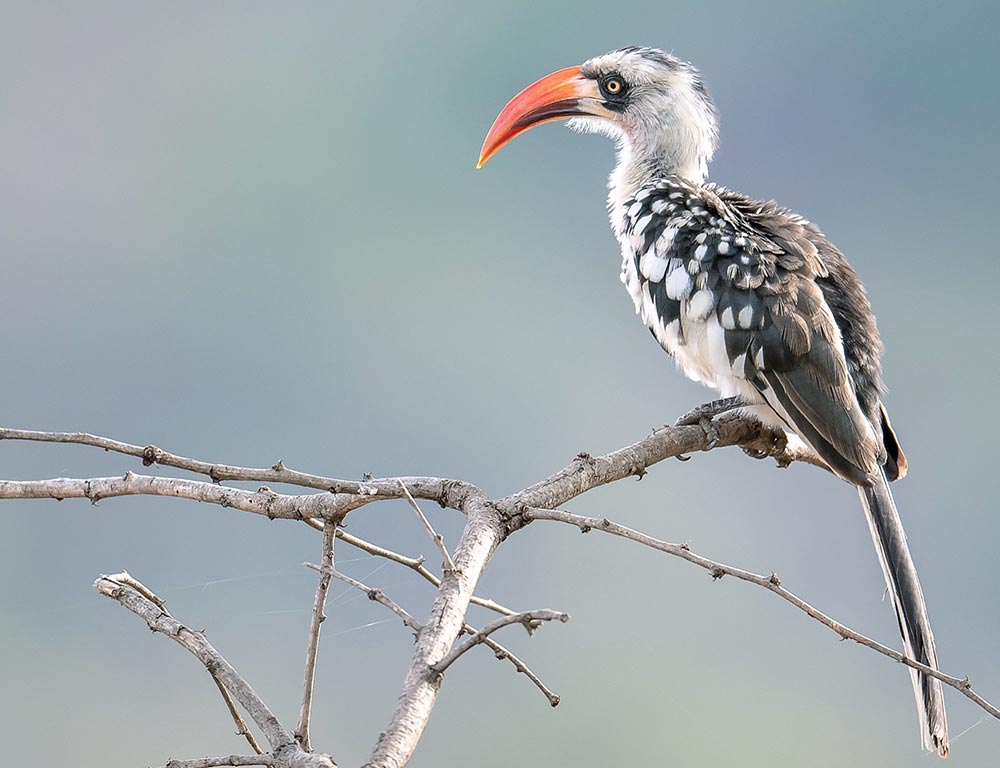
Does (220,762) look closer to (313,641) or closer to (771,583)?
(313,641)

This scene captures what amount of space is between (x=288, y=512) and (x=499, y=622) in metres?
0.44

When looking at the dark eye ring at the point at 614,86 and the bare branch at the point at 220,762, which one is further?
the dark eye ring at the point at 614,86

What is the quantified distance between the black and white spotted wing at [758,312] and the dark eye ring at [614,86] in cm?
27

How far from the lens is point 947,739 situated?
49.3 inches

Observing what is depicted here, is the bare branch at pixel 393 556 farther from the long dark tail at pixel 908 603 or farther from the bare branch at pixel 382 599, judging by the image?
the long dark tail at pixel 908 603

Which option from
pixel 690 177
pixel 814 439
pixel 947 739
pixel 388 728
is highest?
pixel 690 177

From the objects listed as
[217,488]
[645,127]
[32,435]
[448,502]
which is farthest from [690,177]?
[32,435]

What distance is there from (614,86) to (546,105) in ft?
0.46

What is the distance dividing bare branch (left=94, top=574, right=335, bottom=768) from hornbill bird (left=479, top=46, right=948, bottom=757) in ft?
2.78

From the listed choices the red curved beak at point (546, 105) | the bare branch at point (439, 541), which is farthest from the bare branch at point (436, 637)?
the red curved beak at point (546, 105)

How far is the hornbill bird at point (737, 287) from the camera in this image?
150 centimetres

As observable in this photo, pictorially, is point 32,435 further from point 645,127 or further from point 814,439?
point 645,127

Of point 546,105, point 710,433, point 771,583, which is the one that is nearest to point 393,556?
point 771,583

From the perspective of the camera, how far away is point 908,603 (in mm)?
1351
